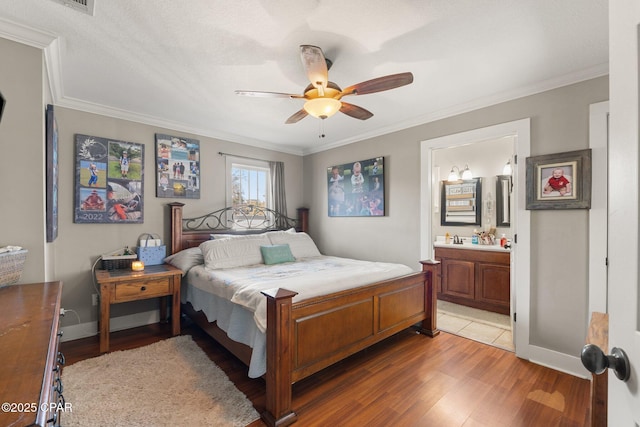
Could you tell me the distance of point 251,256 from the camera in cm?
347

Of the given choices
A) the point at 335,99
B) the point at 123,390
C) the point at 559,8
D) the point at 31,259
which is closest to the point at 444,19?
the point at 559,8

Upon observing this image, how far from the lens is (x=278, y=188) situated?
470cm

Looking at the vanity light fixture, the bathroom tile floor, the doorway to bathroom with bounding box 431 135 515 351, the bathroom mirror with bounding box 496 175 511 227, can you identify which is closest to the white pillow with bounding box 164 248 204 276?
the doorway to bathroom with bounding box 431 135 515 351

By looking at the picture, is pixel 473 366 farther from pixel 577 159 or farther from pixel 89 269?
pixel 89 269

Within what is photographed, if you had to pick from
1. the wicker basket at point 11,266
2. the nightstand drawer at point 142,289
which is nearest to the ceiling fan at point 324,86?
the wicker basket at point 11,266

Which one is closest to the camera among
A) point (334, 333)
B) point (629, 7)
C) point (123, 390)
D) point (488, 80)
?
point (629, 7)

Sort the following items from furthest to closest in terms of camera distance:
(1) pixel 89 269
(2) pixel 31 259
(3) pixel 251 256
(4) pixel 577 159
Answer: (3) pixel 251 256 → (1) pixel 89 269 → (4) pixel 577 159 → (2) pixel 31 259

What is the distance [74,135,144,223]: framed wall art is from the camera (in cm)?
304

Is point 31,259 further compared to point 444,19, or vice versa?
point 31,259

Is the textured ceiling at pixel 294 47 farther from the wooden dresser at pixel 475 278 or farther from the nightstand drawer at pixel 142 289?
the wooden dresser at pixel 475 278

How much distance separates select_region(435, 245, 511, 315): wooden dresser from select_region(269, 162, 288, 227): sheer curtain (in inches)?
98.3

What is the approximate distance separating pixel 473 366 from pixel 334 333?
51.3 inches

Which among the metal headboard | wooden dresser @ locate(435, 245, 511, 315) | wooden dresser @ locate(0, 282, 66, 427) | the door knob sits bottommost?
wooden dresser @ locate(435, 245, 511, 315)

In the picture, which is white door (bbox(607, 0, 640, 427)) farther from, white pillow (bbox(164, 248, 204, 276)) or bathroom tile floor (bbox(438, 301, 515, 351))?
white pillow (bbox(164, 248, 204, 276))
